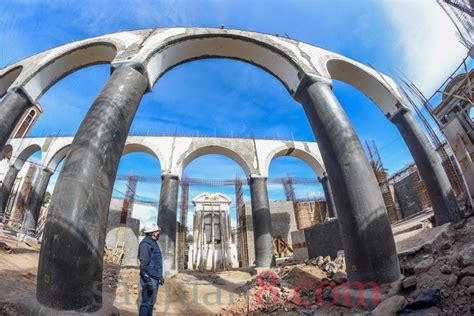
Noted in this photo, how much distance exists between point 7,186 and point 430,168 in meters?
18.4

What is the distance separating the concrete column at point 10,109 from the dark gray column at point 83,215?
431 centimetres

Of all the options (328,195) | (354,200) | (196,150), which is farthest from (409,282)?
(196,150)

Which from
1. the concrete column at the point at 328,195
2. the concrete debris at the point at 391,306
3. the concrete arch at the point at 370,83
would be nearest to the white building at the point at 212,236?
the concrete column at the point at 328,195

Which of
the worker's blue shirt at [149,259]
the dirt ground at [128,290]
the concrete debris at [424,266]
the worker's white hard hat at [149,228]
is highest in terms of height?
the worker's white hard hat at [149,228]

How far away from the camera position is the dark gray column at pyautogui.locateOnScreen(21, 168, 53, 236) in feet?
42.6

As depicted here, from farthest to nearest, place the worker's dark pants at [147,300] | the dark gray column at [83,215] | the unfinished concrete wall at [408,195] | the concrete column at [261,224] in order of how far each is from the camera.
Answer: the unfinished concrete wall at [408,195], the concrete column at [261,224], the worker's dark pants at [147,300], the dark gray column at [83,215]

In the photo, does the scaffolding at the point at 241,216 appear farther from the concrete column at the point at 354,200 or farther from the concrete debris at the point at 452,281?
the concrete debris at the point at 452,281

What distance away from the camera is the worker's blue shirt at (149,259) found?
3.51 metres

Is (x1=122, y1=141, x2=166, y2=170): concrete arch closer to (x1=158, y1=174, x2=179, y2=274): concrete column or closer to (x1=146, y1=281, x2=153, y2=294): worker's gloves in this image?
(x1=158, y1=174, x2=179, y2=274): concrete column

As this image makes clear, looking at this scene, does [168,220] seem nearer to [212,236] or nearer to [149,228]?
[212,236]

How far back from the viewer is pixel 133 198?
17.8m

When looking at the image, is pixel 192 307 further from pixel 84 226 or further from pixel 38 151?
pixel 38 151

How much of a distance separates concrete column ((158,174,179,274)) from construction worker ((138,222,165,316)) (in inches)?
289

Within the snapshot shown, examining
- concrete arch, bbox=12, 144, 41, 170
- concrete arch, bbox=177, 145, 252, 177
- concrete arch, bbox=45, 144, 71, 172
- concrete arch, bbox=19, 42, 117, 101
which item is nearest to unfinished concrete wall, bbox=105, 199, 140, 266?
concrete arch, bbox=45, 144, 71, 172
